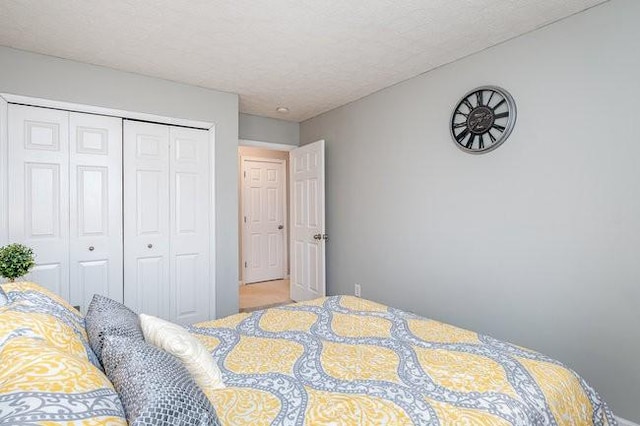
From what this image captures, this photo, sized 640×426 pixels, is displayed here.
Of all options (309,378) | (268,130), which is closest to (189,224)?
(268,130)

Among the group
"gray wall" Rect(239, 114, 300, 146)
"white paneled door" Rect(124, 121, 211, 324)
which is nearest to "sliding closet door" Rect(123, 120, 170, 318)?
"white paneled door" Rect(124, 121, 211, 324)

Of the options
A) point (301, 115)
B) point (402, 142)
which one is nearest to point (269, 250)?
point (301, 115)

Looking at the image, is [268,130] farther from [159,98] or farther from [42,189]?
[42,189]

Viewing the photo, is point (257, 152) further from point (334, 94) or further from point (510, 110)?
point (510, 110)

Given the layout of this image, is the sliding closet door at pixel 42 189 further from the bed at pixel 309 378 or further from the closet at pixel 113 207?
the bed at pixel 309 378

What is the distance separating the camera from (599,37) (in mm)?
1955

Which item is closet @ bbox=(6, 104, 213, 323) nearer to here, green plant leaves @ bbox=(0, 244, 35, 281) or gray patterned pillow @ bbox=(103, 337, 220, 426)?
green plant leaves @ bbox=(0, 244, 35, 281)

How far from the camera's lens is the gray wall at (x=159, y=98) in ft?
8.48

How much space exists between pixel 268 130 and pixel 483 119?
8.87 ft

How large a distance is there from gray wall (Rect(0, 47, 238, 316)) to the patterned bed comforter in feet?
5.73

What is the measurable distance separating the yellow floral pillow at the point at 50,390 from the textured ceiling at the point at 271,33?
197 centimetres

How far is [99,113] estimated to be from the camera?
2895mm

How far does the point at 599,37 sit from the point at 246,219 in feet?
16.2

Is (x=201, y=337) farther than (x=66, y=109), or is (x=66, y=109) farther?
(x=66, y=109)
